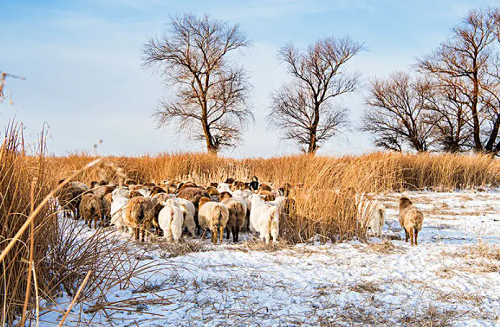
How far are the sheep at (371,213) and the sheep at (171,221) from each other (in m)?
3.00

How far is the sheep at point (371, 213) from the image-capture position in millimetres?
6930

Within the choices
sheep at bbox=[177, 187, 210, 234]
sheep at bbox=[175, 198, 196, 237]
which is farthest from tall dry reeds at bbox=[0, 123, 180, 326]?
sheep at bbox=[177, 187, 210, 234]

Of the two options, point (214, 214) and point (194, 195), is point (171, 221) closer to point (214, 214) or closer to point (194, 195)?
point (214, 214)

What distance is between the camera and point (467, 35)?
101ft

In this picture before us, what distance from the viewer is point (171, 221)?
6.48 m

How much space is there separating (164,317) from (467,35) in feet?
111

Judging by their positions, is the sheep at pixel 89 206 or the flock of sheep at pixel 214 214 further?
the sheep at pixel 89 206

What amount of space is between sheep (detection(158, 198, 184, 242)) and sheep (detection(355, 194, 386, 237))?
9.84 ft

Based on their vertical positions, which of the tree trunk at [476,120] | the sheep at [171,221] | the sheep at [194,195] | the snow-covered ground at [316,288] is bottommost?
the snow-covered ground at [316,288]

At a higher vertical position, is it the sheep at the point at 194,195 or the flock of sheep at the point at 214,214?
the sheep at the point at 194,195

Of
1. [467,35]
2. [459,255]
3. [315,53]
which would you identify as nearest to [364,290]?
[459,255]

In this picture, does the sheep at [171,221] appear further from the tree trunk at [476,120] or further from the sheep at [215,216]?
the tree trunk at [476,120]

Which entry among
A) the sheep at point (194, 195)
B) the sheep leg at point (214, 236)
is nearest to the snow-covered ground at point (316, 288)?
the sheep leg at point (214, 236)

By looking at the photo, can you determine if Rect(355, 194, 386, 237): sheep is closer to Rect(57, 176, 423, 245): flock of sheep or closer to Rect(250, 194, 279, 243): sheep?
Rect(57, 176, 423, 245): flock of sheep
